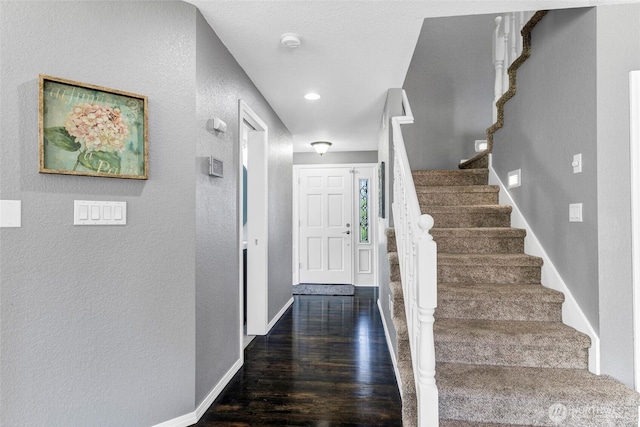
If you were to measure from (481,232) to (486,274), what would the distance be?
1.27 feet

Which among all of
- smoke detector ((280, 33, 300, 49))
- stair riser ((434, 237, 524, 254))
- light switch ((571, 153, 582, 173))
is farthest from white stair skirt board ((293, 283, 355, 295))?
smoke detector ((280, 33, 300, 49))

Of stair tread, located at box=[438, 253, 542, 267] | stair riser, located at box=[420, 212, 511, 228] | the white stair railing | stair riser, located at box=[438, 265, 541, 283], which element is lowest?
stair riser, located at box=[438, 265, 541, 283]

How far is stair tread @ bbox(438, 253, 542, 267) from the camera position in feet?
7.81

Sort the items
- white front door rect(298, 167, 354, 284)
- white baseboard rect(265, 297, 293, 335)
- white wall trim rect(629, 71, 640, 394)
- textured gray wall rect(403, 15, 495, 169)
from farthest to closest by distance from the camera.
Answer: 1. white front door rect(298, 167, 354, 284)
2. textured gray wall rect(403, 15, 495, 169)
3. white baseboard rect(265, 297, 293, 335)
4. white wall trim rect(629, 71, 640, 394)

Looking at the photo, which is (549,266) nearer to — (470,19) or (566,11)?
(566,11)

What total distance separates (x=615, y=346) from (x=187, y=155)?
2.55m

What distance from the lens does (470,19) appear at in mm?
4297

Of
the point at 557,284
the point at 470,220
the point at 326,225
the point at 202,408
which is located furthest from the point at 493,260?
the point at 326,225

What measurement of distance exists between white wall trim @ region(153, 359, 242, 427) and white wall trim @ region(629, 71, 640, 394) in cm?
238

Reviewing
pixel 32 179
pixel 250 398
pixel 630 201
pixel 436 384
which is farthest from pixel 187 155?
pixel 630 201

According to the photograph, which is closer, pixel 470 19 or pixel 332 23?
pixel 332 23

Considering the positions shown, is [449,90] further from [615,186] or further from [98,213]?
[98,213]

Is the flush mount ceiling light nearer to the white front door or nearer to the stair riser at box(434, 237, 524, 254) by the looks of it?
the white front door

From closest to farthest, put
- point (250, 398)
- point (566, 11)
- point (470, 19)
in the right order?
point (566, 11) < point (250, 398) < point (470, 19)
